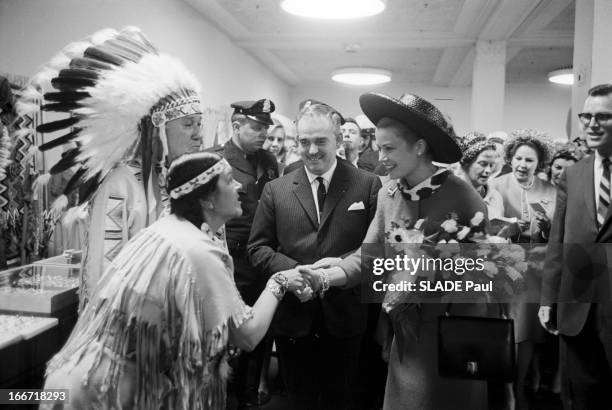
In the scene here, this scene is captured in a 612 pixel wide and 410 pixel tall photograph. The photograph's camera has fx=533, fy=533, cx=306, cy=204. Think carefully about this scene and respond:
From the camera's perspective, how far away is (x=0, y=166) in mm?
2533

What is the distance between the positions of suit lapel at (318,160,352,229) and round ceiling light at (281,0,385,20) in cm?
304

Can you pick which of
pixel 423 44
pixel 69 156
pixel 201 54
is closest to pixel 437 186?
pixel 69 156

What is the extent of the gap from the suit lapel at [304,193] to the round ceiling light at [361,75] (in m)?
6.82

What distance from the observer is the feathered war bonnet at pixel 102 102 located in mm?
1771

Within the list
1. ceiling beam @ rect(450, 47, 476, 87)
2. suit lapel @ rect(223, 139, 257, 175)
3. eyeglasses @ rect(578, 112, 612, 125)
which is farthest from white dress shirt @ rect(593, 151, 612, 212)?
ceiling beam @ rect(450, 47, 476, 87)

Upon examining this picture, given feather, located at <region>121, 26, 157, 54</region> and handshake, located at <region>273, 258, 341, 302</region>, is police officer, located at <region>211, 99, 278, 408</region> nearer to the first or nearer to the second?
handshake, located at <region>273, 258, 341, 302</region>

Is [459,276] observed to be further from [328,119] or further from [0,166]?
[0,166]

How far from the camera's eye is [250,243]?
96.7 inches

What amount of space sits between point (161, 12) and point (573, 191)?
4.39 meters

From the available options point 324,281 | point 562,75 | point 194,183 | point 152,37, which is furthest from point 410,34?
point 194,183

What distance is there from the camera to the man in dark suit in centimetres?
228

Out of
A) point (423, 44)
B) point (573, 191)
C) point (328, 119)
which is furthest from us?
point (423, 44)

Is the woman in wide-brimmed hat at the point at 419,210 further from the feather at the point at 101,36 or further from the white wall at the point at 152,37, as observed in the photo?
the white wall at the point at 152,37

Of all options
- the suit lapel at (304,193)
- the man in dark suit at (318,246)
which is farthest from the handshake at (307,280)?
the suit lapel at (304,193)
